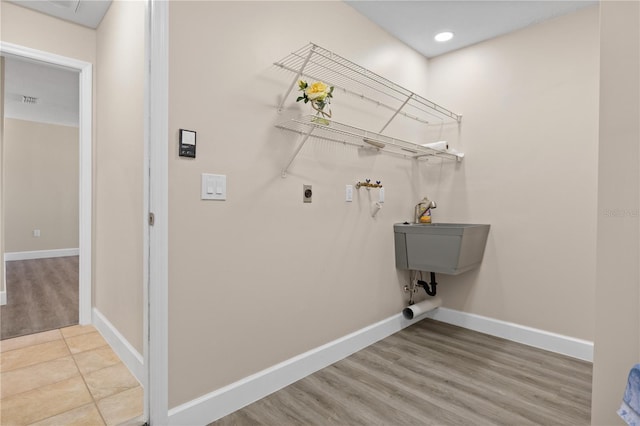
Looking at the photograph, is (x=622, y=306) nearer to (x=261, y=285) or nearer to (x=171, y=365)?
(x=261, y=285)

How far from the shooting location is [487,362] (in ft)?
7.22

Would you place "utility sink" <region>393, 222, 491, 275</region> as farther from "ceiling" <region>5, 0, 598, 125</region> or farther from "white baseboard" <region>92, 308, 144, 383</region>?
"white baseboard" <region>92, 308, 144, 383</region>

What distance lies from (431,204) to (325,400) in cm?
177

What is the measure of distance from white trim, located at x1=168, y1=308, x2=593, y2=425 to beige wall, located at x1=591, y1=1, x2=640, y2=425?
1367 millimetres

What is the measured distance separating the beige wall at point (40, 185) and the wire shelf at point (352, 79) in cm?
546

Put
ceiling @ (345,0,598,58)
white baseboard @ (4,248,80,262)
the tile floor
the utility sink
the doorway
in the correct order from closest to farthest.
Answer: the tile floor → ceiling @ (345,0,598,58) → the utility sink → the doorway → white baseboard @ (4,248,80,262)

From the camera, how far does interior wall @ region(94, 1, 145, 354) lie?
1.86 meters

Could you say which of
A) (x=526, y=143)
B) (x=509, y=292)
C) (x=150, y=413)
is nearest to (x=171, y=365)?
(x=150, y=413)

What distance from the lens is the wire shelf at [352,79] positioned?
1.88 meters

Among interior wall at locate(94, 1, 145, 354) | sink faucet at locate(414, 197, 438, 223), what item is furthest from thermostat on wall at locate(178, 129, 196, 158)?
sink faucet at locate(414, 197, 438, 223)

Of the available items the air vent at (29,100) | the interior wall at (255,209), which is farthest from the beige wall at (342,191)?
the air vent at (29,100)

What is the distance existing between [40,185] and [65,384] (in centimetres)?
486

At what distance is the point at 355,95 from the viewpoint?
234 centimetres

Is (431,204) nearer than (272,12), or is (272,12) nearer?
(272,12)
